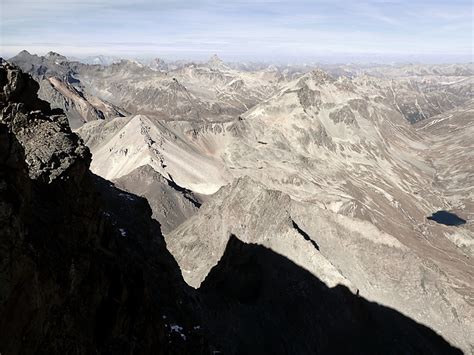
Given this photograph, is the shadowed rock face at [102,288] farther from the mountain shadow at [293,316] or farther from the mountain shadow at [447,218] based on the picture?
the mountain shadow at [447,218]

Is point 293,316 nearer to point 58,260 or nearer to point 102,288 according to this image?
point 102,288

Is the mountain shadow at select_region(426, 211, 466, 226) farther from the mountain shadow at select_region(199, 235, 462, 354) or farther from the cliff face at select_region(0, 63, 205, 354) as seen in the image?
the cliff face at select_region(0, 63, 205, 354)

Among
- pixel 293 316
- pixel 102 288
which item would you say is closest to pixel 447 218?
pixel 293 316

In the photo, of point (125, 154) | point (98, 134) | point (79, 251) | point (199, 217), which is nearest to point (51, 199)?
point (79, 251)

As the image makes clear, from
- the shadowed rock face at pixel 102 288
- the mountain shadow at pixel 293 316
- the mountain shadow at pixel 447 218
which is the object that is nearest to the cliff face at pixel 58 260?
the shadowed rock face at pixel 102 288

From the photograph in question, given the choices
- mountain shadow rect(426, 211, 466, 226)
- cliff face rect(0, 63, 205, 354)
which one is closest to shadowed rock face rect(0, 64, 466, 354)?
cliff face rect(0, 63, 205, 354)

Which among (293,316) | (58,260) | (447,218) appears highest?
→ (58,260)
